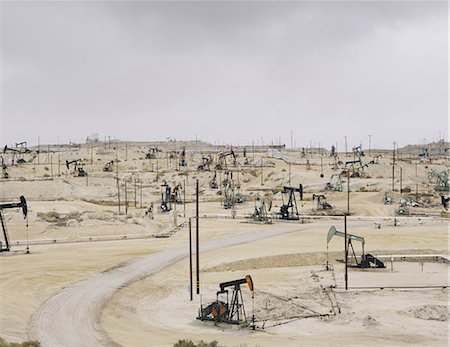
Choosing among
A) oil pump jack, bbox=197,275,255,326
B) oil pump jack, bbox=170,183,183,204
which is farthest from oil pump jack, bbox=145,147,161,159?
oil pump jack, bbox=197,275,255,326

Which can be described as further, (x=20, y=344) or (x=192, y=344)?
(x=20, y=344)

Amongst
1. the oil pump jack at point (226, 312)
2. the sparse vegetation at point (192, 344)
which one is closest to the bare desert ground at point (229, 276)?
the oil pump jack at point (226, 312)

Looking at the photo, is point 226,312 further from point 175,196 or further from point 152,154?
point 152,154

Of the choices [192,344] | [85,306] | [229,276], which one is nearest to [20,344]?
[192,344]

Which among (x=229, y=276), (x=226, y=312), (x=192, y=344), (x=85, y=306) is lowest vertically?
(x=229, y=276)

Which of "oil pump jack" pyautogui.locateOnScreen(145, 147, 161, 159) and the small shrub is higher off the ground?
"oil pump jack" pyautogui.locateOnScreen(145, 147, 161, 159)

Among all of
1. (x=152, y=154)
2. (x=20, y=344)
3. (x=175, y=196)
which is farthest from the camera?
(x=152, y=154)

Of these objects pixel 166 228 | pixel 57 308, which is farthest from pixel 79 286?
pixel 166 228

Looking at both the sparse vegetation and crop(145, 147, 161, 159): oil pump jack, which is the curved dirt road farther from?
crop(145, 147, 161, 159): oil pump jack

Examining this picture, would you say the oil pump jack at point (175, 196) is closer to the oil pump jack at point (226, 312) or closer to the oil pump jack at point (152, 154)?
the oil pump jack at point (226, 312)

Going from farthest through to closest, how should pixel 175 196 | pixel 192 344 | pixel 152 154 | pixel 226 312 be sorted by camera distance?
pixel 152 154, pixel 175 196, pixel 226 312, pixel 192 344
